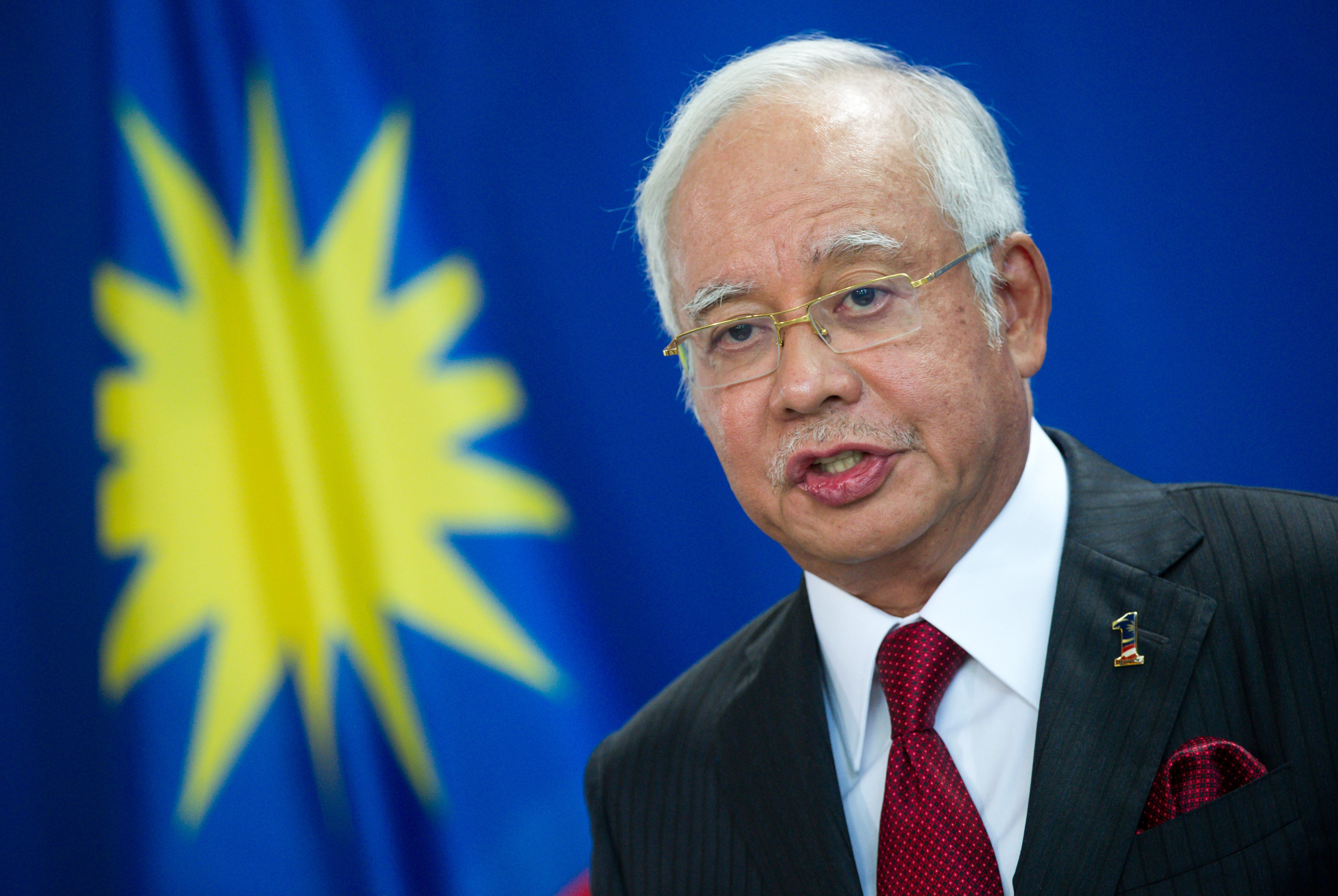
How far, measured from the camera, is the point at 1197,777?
1195mm

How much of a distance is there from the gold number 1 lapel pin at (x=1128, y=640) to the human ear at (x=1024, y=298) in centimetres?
36

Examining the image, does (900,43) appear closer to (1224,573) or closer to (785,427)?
(785,427)

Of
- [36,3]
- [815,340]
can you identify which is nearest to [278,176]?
[36,3]

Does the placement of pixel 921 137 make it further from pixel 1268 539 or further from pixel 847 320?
pixel 1268 539

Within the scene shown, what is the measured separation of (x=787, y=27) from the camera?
7.38ft

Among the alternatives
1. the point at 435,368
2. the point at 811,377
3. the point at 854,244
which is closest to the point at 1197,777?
the point at 811,377

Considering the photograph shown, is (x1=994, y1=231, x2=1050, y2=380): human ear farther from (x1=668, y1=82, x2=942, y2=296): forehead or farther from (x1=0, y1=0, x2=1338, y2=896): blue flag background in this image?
(x1=0, y1=0, x2=1338, y2=896): blue flag background

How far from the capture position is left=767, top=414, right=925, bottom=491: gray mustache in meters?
1.33

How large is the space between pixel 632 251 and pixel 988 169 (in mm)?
1034

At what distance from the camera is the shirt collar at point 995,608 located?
4.46 ft

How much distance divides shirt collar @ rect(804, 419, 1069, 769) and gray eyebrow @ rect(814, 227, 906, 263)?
374mm

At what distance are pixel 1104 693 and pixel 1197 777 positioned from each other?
131 millimetres

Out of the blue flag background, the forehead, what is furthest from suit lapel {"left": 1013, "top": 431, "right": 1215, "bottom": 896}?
the blue flag background

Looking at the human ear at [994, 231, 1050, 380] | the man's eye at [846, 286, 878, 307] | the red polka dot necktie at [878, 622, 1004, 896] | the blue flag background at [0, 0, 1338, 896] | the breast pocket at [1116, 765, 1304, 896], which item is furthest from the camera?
the blue flag background at [0, 0, 1338, 896]
